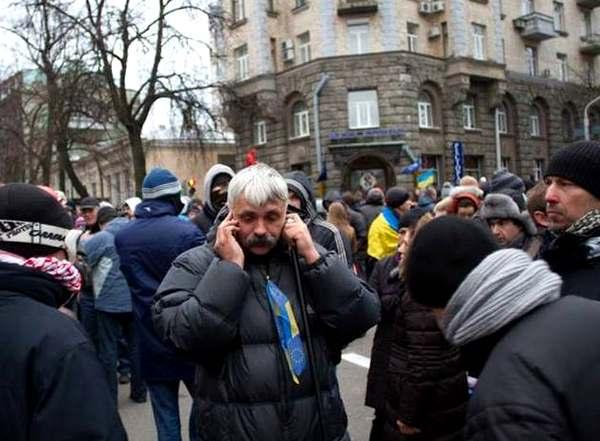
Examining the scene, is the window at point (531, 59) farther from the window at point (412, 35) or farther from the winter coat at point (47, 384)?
the winter coat at point (47, 384)

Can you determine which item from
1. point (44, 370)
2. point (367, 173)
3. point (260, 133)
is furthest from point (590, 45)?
point (44, 370)

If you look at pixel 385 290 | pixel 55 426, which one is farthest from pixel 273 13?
pixel 55 426

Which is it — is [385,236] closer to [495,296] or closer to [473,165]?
[495,296]

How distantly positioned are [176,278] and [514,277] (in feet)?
5.32

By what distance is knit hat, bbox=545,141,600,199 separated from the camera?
275 cm

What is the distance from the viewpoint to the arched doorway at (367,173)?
2873 centimetres

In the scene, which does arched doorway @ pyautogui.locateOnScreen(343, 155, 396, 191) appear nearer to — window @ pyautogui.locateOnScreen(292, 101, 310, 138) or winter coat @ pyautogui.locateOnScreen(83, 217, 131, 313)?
window @ pyautogui.locateOnScreen(292, 101, 310, 138)

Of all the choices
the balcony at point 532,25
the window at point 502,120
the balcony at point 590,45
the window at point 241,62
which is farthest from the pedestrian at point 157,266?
the balcony at point 590,45

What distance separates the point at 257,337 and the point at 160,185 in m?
2.42

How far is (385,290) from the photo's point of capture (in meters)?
4.17

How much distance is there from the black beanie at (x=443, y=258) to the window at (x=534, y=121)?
35561mm

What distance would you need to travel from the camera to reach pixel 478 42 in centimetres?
3136

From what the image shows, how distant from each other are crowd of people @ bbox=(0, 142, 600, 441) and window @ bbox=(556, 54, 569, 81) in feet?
119

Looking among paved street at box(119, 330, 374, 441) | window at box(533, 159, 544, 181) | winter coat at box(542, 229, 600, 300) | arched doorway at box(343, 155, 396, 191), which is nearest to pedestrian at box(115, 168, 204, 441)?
paved street at box(119, 330, 374, 441)
